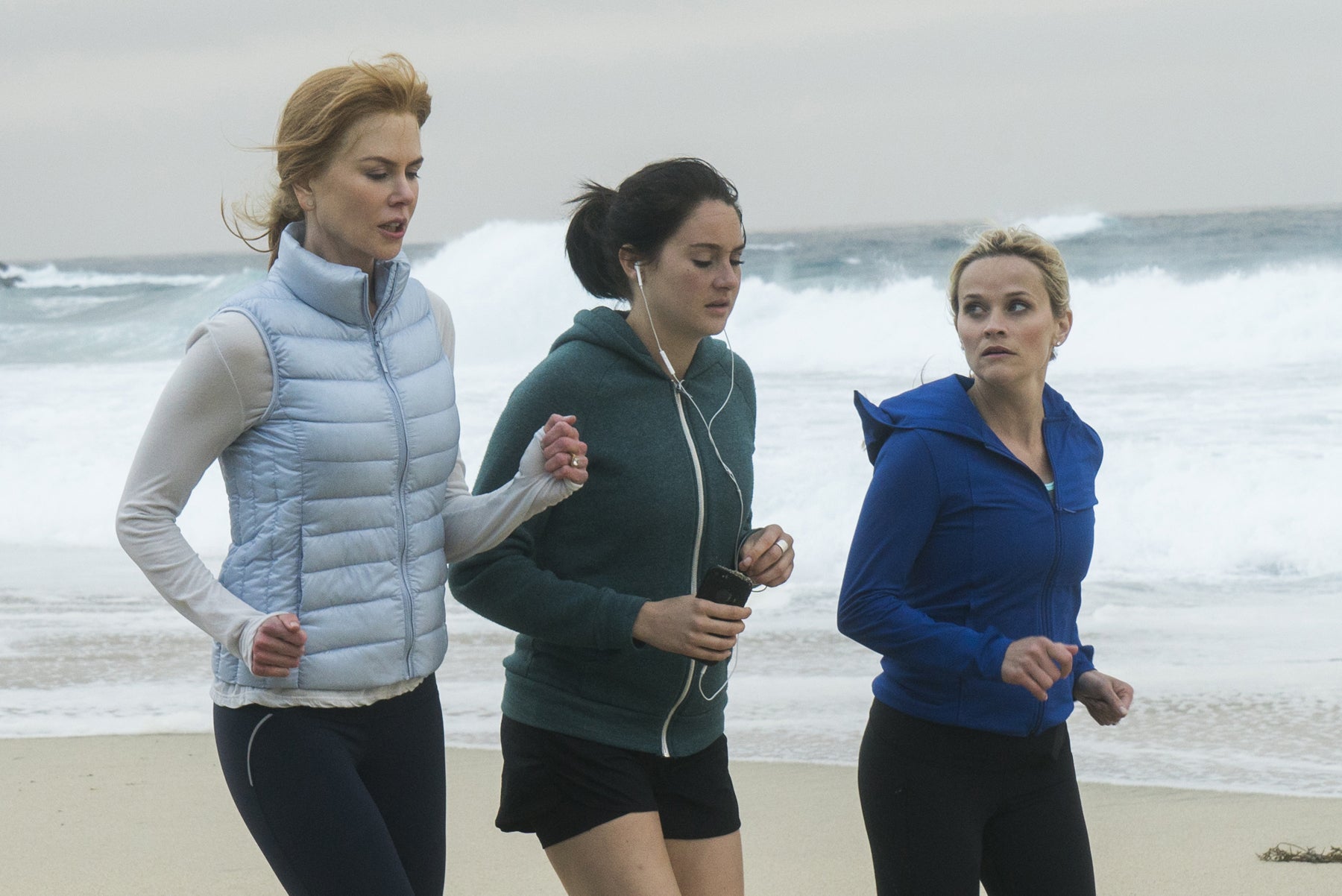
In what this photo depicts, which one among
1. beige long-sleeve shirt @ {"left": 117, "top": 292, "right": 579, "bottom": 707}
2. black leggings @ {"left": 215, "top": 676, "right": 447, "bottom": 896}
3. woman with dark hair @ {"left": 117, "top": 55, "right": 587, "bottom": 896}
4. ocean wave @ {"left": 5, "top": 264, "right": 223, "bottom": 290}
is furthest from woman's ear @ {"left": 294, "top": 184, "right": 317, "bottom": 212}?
ocean wave @ {"left": 5, "top": 264, "right": 223, "bottom": 290}

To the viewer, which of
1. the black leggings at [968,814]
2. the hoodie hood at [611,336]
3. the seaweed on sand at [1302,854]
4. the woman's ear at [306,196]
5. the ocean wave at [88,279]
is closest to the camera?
the woman's ear at [306,196]

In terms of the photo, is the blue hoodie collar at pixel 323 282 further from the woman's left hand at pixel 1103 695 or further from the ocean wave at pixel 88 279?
the ocean wave at pixel 88 279

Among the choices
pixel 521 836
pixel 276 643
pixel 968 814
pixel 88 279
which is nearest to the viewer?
pixel 276 643

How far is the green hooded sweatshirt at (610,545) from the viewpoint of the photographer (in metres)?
2.60

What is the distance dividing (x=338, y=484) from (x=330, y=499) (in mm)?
28

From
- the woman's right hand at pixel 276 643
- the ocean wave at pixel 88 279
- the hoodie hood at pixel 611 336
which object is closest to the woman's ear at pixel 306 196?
the hoodie hood at pixel 611 336

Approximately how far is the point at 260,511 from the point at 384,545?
21 cm

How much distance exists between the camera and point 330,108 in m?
2.33

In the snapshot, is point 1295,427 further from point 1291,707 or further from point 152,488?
point 152,488

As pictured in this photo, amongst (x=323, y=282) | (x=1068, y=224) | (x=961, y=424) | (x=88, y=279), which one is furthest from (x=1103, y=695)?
(x=88, y=279)

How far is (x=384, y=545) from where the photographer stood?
7.79ft

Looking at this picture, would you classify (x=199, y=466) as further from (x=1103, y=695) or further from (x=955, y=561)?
(x=1103, y=695)

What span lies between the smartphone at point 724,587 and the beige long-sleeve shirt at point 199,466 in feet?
2.15

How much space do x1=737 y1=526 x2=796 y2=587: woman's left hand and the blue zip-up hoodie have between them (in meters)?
0.12
